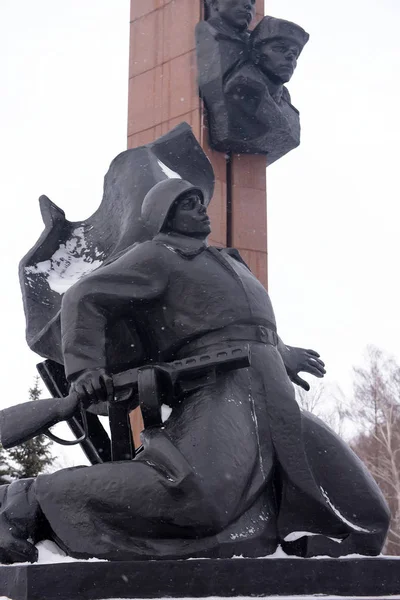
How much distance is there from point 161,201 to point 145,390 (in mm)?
820

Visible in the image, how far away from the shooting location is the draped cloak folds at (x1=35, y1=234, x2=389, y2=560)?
2535mm

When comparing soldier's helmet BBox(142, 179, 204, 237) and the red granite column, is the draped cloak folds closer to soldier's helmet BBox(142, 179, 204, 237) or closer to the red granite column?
soldier's helmet BBox(142, 179, 204, 237)

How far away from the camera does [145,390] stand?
2.77 metres

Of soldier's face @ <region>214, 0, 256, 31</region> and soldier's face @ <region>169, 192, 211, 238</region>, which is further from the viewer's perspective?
soldier's face @ <region>214, 0, 256, 31</region>

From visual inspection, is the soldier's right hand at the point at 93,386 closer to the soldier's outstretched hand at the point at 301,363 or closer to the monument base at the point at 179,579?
the monument base at the point at 179,579

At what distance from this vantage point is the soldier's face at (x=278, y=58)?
451cm

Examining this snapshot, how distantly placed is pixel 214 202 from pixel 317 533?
2357 mm

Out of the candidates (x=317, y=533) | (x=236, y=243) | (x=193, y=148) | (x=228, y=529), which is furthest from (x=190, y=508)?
(x=236, y=243)

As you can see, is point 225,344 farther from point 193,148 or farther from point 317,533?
point 193,148

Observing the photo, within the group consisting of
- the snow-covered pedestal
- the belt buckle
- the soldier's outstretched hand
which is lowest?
the snow-covered pedestal

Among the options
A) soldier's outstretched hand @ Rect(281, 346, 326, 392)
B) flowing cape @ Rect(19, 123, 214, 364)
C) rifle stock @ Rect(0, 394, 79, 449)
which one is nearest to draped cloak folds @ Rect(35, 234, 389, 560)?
rifle stock @ Rect(0, 394, 79, 449)

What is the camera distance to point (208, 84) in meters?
4.64

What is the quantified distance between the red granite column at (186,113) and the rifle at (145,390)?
6.12ft

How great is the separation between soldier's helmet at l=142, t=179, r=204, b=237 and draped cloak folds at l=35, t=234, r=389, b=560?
92 millimetres
